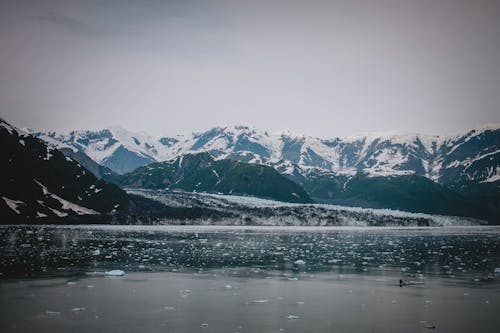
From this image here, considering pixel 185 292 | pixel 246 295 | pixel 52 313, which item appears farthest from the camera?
pixel 185 292

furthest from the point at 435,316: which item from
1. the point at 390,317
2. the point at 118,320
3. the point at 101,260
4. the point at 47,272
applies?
the point at 101,260

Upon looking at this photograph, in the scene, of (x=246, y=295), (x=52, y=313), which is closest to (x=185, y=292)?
(x=246, y=295)

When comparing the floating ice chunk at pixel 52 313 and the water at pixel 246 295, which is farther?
the floating ice chunk at pixel 52 313

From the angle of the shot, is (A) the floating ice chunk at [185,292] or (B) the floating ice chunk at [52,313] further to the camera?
(A) the floating ice chunk at [185,292]

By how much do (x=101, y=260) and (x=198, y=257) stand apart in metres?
11.7

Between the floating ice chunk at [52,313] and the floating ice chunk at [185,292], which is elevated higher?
the floating ice chunk at [185,292]

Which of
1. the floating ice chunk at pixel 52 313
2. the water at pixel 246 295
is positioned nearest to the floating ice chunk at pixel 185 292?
the water at pixel 246 295

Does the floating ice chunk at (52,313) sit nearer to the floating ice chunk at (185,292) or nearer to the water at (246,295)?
the water at (246,295)

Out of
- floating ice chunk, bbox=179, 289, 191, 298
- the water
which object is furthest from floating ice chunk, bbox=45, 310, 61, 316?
floating ice chunk, bbox=179, 289, 191, 298

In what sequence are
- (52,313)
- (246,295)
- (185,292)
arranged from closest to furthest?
(52,313) < (246,295) < (185,292)

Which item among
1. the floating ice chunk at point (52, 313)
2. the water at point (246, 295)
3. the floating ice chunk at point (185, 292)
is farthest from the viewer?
the floating ice chunk at point (185, 292)

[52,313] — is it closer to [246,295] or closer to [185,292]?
[185,292]

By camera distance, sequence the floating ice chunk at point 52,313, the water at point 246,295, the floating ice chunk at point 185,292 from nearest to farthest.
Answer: the water at point 246,295
the floating ice chunk at point 52,313
the floating ice chunk at point 185,292

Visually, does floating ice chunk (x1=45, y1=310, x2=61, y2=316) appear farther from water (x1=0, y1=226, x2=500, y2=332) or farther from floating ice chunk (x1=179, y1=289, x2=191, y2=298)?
floating ice chunk (x1=179, y1=289, x2=191, y2=298)
